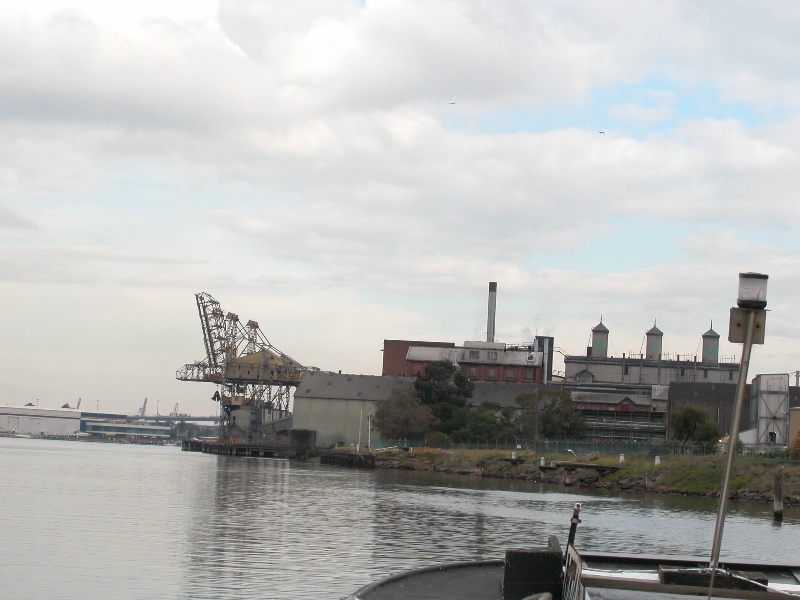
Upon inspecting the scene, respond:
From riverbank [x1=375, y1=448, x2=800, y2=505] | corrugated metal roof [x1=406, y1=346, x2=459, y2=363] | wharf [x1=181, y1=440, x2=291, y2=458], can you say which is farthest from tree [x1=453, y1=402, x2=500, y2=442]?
corrugated metal roof [x1=406, y1=346, x2=459, y2=363]

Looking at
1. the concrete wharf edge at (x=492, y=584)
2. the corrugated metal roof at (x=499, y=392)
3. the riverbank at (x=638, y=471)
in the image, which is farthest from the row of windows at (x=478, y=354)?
the concrete wharf edge at (x=492, y=584)

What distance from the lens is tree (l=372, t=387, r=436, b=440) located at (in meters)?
113

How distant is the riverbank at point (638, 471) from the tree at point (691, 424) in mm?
13257

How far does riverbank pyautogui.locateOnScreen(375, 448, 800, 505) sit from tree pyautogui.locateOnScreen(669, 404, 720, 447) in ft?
43.5

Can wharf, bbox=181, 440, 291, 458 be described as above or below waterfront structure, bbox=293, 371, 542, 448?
below

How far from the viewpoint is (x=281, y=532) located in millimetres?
30656

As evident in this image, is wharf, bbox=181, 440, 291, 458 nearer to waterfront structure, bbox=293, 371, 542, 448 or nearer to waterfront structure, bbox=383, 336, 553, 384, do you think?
waterfront structure, bbox=293, 371, 542, 448

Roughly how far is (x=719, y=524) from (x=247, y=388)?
153 meters

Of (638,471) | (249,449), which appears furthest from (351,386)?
(638,471)

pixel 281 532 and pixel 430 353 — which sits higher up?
pixel 430 353

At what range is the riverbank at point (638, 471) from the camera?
56719mm

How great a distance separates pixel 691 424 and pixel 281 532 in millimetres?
66555

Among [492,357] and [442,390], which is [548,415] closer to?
[442,390]

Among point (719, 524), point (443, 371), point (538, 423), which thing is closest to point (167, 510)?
point (719, 524)
